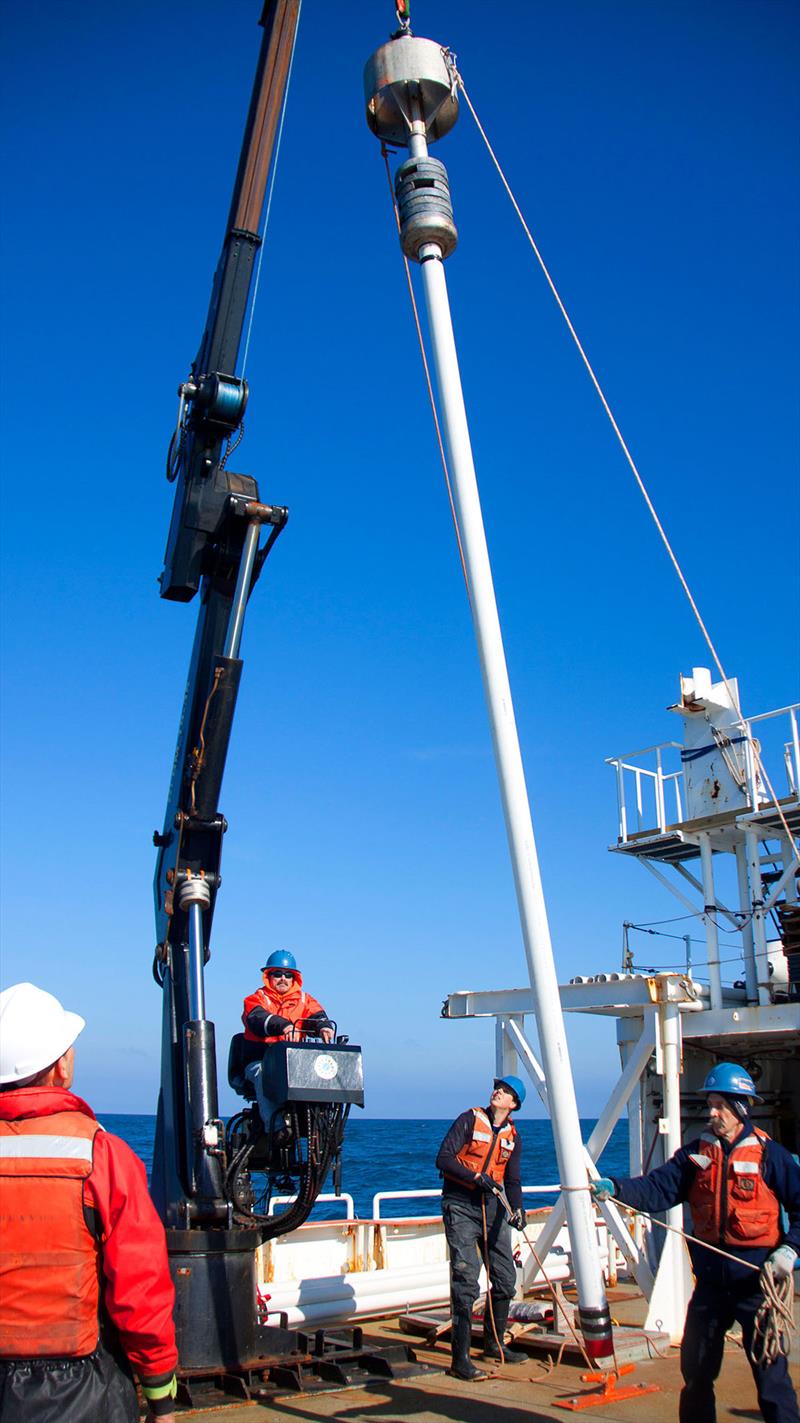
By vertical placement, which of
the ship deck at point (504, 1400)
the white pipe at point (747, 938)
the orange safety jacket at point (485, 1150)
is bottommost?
the ship deck at point (504, 1400)

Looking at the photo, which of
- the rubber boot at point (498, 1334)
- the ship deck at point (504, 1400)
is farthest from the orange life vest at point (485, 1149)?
the ship deck at point (504, 1400)

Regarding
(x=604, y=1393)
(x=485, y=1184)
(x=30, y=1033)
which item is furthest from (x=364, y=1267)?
(x=30, y=1033)

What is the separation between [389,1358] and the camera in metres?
7.79

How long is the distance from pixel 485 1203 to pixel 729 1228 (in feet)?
10.7

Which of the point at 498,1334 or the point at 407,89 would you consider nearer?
the point at 407,89

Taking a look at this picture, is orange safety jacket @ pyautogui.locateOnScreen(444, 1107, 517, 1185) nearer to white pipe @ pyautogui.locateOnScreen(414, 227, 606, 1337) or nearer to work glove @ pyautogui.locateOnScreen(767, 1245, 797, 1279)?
white pipe @ pyautogui.locateOnScreen(414, 227, 606, 1337)

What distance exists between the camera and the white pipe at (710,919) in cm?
1337

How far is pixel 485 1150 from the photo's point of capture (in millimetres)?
8359

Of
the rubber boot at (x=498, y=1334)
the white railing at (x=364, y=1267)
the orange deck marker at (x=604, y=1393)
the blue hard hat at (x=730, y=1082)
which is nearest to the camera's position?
the blue hard hat at (x=730, y=1082)

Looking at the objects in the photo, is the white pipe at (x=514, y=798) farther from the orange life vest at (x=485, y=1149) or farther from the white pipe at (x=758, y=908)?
the white pipe at (x=758, y=908)

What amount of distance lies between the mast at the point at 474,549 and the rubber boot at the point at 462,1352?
8.14 feet

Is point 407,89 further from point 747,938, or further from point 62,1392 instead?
point 747,938

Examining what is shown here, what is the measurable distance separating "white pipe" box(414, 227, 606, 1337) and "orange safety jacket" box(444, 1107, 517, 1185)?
285cm

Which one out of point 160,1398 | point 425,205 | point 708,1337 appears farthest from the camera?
point 425,205
